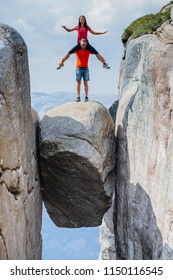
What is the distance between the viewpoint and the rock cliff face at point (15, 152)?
11852 millimetres

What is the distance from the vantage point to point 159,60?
14.7 metres

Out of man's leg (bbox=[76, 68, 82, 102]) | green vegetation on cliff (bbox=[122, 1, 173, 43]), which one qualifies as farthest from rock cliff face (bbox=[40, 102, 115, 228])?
green vegetation on cliff (bbox=[122, 1, 173, 43])

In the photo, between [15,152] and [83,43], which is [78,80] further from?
[15,152]

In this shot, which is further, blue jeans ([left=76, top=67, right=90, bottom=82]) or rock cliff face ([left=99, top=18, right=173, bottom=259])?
blue jeans ([left=76, top=67, right=90, bottom=82])

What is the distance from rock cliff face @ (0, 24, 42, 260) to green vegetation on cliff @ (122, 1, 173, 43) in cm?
708

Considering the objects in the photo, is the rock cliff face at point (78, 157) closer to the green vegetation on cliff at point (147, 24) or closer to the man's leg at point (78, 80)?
the man's leg at point (78, 80)

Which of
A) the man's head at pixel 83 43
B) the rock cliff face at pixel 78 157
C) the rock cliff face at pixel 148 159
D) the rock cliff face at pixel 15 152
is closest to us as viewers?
the rock cliff face at pixel 15 152

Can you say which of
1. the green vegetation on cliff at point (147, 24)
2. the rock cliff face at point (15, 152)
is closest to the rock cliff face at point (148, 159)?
the green vegetation on cliff at point (147, 24)

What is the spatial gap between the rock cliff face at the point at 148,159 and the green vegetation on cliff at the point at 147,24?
71 centimetres

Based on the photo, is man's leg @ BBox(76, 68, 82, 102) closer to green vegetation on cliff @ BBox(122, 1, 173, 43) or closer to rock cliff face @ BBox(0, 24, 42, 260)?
green vegetation on cliff @ BBox(122, 1, 173, 43)

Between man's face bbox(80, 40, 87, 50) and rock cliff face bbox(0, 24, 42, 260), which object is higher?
man's face bbox(80, 40, 87, 50)

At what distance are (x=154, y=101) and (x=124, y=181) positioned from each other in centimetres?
444

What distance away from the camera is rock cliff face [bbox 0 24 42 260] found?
1185cm
